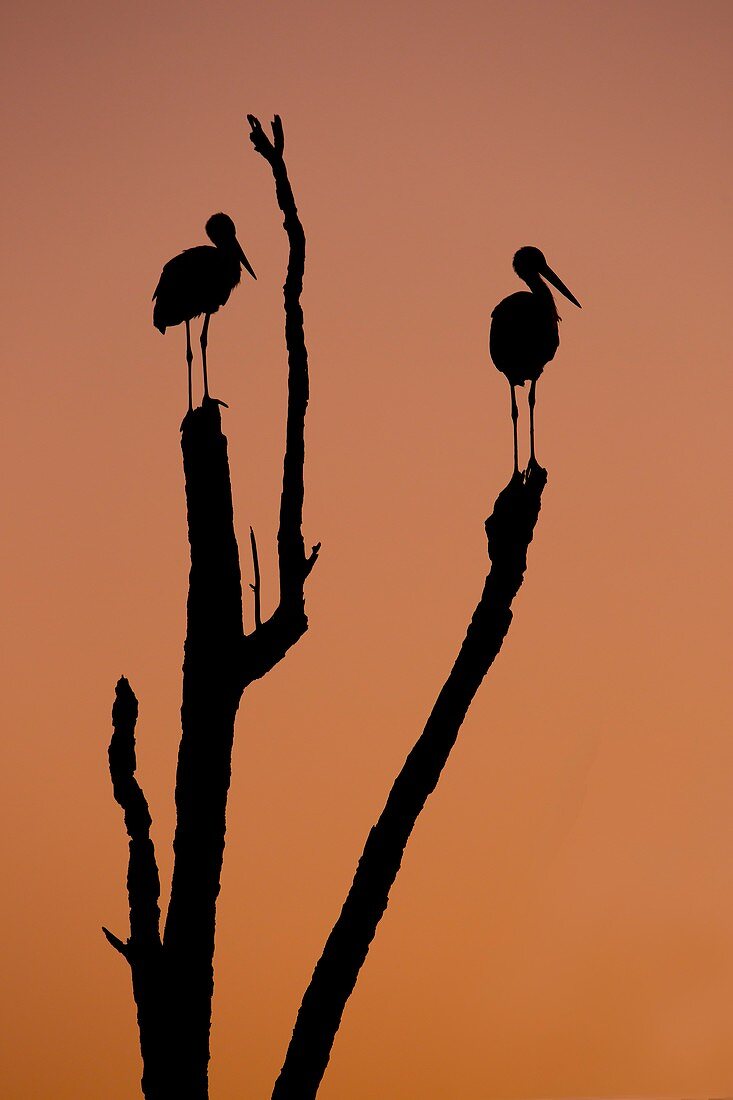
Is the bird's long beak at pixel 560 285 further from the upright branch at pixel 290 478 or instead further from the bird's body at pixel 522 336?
the upright branch at pixel 290 478

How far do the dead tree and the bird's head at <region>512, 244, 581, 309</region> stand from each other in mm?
4552

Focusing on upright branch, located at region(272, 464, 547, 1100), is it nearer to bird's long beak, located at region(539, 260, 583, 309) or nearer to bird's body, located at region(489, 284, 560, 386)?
bird's body, located at region(489, 284, 560, 386)

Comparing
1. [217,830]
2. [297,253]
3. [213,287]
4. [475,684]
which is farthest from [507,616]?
[213,287]

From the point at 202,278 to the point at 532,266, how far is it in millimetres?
2386

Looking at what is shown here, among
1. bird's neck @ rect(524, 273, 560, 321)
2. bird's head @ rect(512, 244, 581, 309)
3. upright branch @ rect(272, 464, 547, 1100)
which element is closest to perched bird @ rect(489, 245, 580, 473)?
bird's neck @ rect(524, 273, 560, 321)

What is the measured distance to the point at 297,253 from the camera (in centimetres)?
400

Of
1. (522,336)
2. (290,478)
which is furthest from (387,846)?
(522,336)

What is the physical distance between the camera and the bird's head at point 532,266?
831cm

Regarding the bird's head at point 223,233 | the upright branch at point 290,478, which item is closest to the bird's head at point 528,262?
the bird's head at point 223,233

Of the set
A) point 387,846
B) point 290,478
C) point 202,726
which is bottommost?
point 387,846

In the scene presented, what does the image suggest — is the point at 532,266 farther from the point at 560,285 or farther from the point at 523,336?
the point at 523,336

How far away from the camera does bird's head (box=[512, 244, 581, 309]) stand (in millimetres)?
8312

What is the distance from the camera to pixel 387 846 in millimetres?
3482

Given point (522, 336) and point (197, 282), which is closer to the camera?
point (522, 336)
